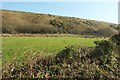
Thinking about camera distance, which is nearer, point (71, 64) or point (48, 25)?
point (71, 64)

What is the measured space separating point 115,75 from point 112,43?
2.92 meters

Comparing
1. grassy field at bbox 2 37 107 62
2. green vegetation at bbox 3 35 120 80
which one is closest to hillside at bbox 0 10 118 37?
grassy field at bbox 2 37 107 62

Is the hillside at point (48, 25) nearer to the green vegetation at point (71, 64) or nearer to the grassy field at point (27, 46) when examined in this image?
the grassy field at point (27, 46)

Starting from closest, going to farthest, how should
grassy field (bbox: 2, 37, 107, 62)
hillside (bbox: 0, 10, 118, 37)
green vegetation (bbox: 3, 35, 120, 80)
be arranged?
green vegetation (bbox: 3, 35, 120, 80) < grassy field (bbox: 2, 37, 107, 62) < hillside (bbox: 0, 10, 118, 37)

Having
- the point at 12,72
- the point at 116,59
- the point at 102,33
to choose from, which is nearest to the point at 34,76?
the point at 12,72

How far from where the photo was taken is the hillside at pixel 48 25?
50.3 meters

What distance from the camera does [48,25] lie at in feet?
178

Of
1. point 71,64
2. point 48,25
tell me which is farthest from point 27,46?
point 48,25

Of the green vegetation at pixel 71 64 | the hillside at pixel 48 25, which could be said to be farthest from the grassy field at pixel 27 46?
the hillside at pixel 48 25

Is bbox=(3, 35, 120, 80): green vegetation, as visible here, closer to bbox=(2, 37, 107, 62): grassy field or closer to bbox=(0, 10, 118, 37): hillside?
bbox=(2, 37, 107, 62): grassy field

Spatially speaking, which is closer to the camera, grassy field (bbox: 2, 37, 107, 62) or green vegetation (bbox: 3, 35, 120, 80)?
green vegetation (bbox: 3, 35, 120, 80)

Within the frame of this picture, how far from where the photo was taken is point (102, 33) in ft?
189

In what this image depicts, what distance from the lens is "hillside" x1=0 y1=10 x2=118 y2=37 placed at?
165 ft

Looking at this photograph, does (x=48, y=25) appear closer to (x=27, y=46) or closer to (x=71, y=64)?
(x=27, y=46)
